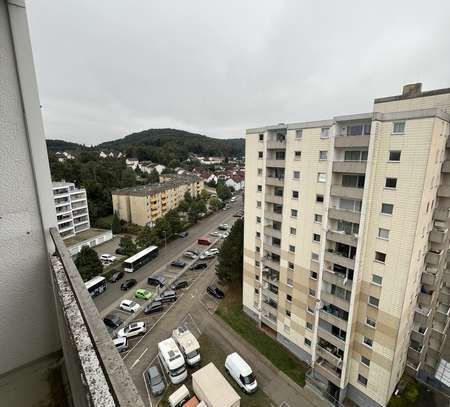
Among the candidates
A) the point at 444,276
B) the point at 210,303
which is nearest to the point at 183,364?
the point at 210,303

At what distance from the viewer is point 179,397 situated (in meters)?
11.7

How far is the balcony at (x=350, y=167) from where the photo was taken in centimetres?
977

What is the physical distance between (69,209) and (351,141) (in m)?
33.5

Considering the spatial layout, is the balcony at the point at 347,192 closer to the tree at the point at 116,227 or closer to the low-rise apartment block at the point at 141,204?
the low-rise apartment block at the point at 141,204

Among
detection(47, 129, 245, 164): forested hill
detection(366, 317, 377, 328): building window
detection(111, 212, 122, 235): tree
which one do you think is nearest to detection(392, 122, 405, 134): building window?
detection(366, 317, 377, 328): building window

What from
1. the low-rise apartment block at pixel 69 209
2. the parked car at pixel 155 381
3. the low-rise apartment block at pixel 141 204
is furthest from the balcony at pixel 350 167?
the low-rise apartment block at pixel 69 209

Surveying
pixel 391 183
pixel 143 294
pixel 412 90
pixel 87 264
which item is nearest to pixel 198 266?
pixel 143 294

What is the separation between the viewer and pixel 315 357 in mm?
12930

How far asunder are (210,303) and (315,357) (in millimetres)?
8945

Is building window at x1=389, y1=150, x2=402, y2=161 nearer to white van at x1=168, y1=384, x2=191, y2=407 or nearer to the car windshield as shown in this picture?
the car windshield

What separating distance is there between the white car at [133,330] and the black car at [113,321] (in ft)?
2.97

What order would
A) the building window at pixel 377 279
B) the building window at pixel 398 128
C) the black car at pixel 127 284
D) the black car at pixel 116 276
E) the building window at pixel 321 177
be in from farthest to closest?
the black car at pixel 116 276 → the black car at pixel 127 284 → the building window at pixel 321 177 → the building window at pixel 377 279 → the building window at pixel 398 128

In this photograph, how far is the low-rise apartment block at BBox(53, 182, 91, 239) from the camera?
3045 centimetres

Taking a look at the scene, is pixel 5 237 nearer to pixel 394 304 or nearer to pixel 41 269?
pixel 41 269
